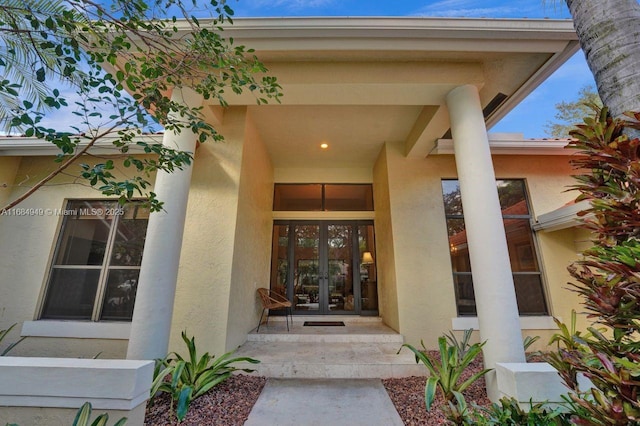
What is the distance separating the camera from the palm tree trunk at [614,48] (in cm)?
153

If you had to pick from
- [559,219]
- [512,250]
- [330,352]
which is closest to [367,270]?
[330,352]

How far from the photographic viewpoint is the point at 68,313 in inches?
189

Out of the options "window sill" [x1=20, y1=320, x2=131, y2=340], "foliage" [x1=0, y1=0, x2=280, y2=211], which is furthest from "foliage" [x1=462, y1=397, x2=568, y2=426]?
"window sill" [x1=20, y1=320, x2=131, y2=340]

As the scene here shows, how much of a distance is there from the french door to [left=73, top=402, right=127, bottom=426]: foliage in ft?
16.4

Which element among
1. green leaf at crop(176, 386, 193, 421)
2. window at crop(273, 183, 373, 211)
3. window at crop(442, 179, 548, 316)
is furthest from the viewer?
window at crop(273, 183, 373, 211)

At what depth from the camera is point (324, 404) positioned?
296 cm

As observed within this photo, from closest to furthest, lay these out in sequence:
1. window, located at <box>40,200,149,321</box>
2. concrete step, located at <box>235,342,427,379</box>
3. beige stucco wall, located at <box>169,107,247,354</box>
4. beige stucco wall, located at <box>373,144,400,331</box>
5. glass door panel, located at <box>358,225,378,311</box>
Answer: concrete step, located at <box>235,342,427,379</box>, beige stucco wall, located at <box>169,107,247,354</box>, window, located at <box>40,200,149,321</box>, beige stucco wall, located at <box>373,144,400,331</box>, glass door panel, located at <box>358,225,378,311</box>

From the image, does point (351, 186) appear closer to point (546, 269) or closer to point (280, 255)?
point (280, 255)

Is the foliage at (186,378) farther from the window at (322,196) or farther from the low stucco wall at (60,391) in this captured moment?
the window at (322,196)

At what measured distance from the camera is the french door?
676cm

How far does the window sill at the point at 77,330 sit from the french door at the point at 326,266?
3225 mm

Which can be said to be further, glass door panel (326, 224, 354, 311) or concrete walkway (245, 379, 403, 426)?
glass door panel (326, 224, 354, 311)

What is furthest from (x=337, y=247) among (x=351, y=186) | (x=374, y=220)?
(x=351, y=186)

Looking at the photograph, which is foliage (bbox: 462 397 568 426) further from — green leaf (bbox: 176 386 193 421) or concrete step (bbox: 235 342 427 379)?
green leaf (bbox: 176 386 193 421)
